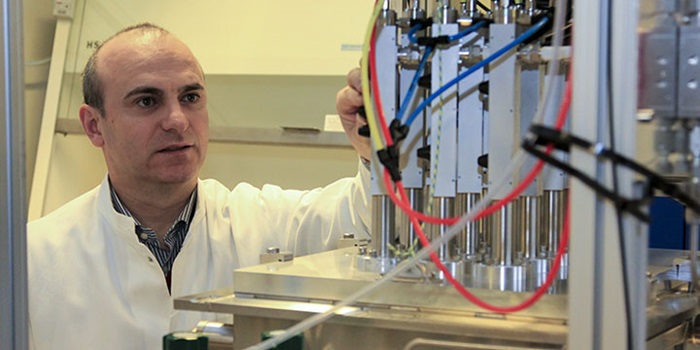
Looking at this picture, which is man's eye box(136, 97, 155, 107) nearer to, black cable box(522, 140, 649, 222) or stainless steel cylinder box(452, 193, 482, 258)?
stainless steel cylinder box(452, 193, 482, 258)

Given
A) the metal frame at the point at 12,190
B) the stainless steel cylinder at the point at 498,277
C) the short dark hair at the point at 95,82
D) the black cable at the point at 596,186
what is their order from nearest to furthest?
the black cable at the point at 596,186
the metal frame at the point at 12,190
the stainless steel cylinder at the point at 498,277
the short dark hair at the point at 95,82

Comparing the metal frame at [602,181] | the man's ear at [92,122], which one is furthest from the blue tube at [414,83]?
the man's ear at [92,122]

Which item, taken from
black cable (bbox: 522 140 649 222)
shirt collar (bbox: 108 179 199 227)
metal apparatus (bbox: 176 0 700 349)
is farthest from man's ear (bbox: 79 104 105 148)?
Result: black cable (bbox: 522 140 649 222)

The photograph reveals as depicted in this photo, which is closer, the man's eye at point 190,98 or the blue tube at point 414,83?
the blue tube at point 414,83

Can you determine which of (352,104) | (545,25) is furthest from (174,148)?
(545,25)

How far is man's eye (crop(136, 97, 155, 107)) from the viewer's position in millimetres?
2010

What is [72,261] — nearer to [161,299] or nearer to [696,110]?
[161,299]

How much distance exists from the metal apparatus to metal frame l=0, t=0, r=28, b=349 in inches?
8.0

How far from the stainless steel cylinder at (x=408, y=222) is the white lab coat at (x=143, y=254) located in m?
0.68

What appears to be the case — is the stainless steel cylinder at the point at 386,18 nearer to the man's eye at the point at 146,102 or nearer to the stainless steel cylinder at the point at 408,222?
the stainless steel cylinder at the point at 408,222

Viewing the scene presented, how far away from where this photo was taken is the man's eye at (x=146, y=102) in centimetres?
201

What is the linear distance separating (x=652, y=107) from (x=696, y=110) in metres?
0.04

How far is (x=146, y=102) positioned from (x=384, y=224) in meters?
1.05

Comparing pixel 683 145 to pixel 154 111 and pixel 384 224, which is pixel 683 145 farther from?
pixel 154 111
